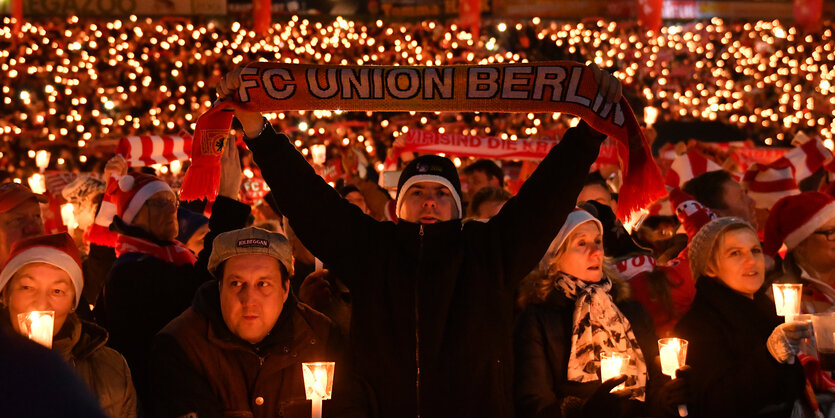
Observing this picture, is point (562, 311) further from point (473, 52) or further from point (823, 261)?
point (473, 52)

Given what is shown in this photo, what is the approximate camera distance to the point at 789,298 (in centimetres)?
432

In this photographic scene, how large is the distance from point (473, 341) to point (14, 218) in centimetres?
283

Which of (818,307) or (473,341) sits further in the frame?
(818,307)

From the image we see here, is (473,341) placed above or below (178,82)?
below

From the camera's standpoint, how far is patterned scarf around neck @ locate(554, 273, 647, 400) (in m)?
4.13

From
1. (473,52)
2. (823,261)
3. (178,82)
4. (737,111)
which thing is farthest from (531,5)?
(823,261)

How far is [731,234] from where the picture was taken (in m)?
4.84

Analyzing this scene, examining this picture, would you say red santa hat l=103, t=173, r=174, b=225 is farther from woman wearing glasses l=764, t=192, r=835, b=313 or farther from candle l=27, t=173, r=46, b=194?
candle l=27, t=173, r=46, b=194

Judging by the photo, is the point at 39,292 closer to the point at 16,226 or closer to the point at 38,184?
the point at 16,226

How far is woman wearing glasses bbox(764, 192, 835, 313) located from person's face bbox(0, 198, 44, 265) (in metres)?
3.91

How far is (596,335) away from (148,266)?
6.70 feet

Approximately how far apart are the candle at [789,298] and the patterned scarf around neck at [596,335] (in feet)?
2.12

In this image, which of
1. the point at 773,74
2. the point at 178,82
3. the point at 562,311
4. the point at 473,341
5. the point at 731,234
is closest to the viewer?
the point at 473,341

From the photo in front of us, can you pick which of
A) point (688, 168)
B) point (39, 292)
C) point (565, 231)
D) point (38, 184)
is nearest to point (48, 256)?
point (39, 292)
